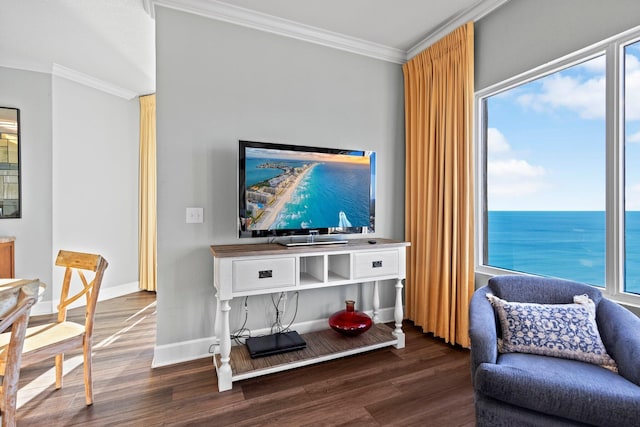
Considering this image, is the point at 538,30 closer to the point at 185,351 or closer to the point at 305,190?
the point at 305,190

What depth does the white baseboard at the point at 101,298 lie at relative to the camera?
331 cm

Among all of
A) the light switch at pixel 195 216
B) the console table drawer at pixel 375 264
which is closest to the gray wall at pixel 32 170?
the light switch at pixel 195 216

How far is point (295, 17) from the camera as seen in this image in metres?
2.56

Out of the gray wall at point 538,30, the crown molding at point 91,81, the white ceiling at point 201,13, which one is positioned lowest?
the gray wall at point 538,30

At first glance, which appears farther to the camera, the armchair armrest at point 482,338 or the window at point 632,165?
the window at point 632,165

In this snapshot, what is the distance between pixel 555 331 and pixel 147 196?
4.35 m

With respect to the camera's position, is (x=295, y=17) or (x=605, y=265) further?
(x=295, y=17)

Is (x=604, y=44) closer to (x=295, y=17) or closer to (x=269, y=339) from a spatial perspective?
(x=295, y=17)

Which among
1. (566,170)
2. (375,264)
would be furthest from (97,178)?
(566,170)

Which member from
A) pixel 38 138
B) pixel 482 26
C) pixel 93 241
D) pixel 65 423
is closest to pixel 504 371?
pixel 65 423

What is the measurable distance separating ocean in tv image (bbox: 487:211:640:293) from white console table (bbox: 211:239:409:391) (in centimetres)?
85

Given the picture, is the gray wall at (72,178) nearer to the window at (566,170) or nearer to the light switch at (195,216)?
the light switch at (195,216)

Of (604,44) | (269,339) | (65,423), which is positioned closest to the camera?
(65,423)

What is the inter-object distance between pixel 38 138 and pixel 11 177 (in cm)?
47
